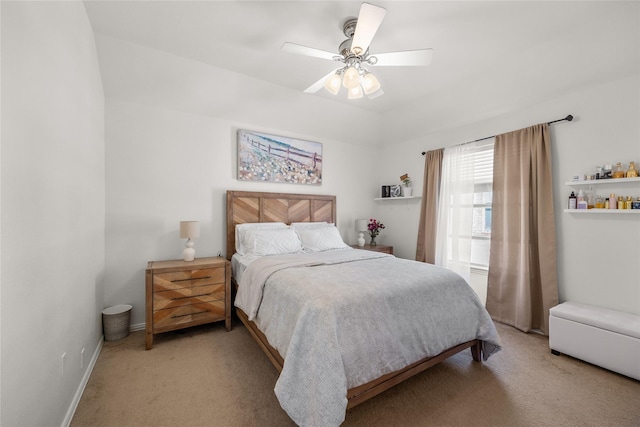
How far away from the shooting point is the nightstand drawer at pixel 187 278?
2.49 m

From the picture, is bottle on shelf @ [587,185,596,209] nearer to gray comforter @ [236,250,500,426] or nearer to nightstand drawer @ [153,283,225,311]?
gray comforter @ [236,250,500,426]

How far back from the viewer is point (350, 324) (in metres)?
1.53

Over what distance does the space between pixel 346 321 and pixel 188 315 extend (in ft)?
6.23

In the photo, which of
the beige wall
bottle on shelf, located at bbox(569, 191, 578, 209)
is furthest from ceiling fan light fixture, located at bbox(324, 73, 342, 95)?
bottle on shelf, located at bbox(569, 191, 578, 209)

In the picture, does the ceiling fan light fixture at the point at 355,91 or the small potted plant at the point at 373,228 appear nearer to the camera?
Answer: the ceiling fan light fixture at the point at 355,91

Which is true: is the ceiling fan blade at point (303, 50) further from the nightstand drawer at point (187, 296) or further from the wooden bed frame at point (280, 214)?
the nightstand drawer at point (187, 296)

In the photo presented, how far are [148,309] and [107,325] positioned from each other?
0.55 m

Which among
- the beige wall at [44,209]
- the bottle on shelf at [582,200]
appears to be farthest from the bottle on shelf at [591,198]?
the beige wall at [44,209]

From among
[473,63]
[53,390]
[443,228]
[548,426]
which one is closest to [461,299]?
[548,426]

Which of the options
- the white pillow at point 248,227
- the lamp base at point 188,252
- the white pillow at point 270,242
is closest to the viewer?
the lamp base at point 188,252

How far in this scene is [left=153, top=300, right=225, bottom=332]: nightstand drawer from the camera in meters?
2.50

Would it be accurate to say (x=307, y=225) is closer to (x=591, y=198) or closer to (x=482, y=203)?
(x=482, y=203)

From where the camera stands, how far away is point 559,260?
2.69 metres

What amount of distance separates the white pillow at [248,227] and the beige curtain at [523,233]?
272 cm
